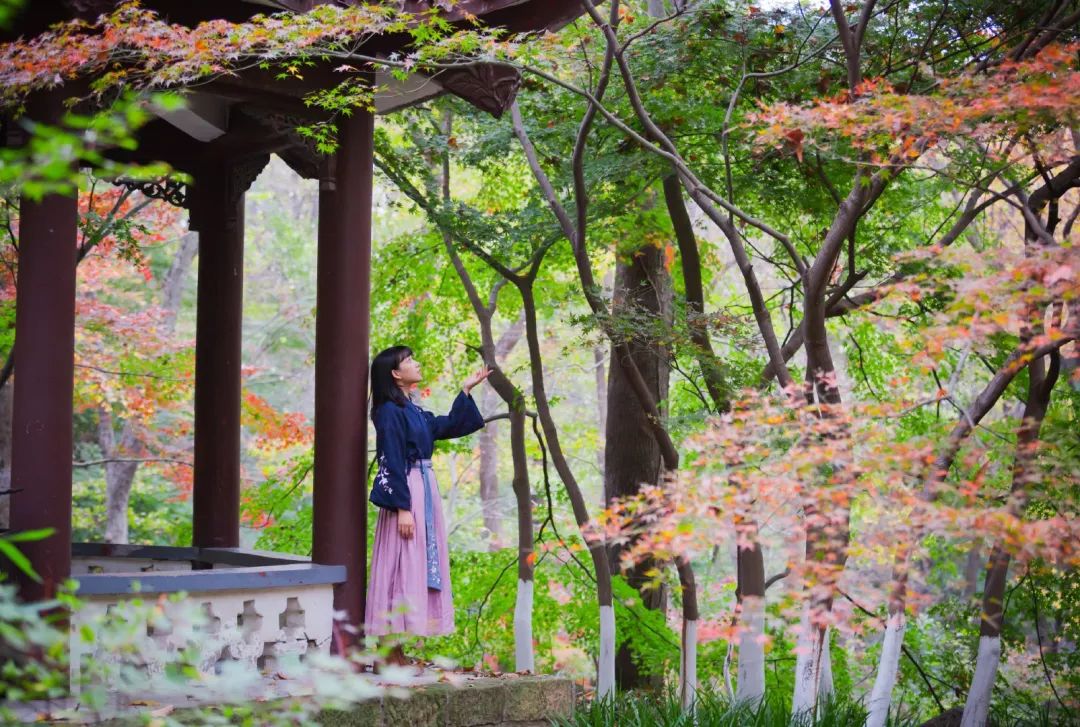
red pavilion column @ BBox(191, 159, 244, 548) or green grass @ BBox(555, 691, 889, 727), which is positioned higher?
red pavilion column @ BBox(191, 159, 244, 548)

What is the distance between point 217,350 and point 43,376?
2127mm

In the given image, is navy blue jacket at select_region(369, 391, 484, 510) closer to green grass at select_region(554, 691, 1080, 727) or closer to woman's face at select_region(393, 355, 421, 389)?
woman's face at select_region(393, 355, 421, 389)

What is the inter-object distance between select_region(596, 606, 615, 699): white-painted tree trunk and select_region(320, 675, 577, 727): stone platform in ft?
5.16

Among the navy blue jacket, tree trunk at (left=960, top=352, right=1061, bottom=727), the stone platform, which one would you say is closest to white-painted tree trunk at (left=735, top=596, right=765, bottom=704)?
tree trunk at (left=960, top=352, right=1061, bottom=727)

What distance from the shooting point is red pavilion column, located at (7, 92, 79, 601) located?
14.8 ft

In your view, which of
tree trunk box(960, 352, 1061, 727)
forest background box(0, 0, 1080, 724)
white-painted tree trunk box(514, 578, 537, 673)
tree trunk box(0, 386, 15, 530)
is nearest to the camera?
forest background box(0, 0, 1080, 724)

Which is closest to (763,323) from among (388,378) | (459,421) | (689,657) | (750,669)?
(459,421)

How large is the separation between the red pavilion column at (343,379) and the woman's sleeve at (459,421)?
0.39m

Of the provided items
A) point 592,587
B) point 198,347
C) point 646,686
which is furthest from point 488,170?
point 646,686

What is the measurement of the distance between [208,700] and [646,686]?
5.02 m

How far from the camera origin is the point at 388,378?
5.46 m

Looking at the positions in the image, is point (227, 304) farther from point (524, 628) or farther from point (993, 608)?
point (993, 608)

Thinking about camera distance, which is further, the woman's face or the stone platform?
the woman's face

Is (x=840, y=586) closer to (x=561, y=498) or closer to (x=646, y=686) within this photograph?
(x=646, y=686)
